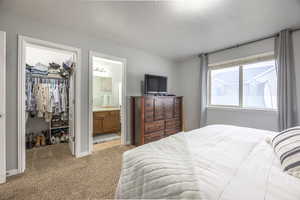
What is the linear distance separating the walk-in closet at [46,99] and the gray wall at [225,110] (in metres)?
3.12

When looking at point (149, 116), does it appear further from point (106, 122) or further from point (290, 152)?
point (290, 152)

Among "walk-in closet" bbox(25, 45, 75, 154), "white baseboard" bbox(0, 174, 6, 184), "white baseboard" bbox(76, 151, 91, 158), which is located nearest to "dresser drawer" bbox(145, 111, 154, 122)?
"white baseboard" bbox(76, 151, 91, 158)

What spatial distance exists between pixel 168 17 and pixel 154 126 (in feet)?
7.14

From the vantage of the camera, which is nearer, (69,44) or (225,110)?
(69,44)

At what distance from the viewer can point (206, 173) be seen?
76 centimetres

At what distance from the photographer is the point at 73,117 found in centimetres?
253

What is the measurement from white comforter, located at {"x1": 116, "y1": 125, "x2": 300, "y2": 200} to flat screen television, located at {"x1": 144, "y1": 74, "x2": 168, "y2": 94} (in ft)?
6.88

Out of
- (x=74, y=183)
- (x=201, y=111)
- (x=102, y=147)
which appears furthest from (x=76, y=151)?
(x=201, y=111)

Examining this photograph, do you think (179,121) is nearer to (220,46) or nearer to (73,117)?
(220,46)

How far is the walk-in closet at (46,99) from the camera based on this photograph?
288 centimetres

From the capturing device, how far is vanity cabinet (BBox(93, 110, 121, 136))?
385cm

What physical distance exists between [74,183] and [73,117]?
1.22m

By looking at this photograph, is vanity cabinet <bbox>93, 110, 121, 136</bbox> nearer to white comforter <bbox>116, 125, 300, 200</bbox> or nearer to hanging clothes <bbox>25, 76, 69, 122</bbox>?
hanging clothes <bbox>25, 76, 69, 122</bbox>

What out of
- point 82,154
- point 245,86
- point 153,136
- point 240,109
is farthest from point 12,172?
point 245,86
